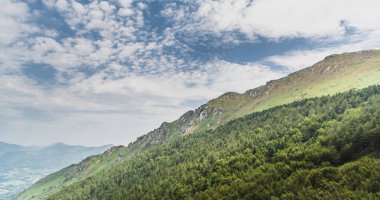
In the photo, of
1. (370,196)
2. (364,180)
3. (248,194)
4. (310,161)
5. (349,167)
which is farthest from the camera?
(310,161)

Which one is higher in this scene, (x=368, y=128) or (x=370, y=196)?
(x=368, y=128)

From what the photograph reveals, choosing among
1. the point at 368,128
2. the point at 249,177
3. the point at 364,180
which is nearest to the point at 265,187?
the point at 249,177

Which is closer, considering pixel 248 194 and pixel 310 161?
pixel 248 194

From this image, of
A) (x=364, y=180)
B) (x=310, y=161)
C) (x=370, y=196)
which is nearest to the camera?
(x=370, y=196)

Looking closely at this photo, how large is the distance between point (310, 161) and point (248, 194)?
1656 inches

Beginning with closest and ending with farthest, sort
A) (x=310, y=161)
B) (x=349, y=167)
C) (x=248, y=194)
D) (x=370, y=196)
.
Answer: (x=370, y=196), (x=349, y=167), (x=248, y=194), (x=310, y=161)

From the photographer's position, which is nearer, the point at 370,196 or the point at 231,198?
the point at 370,196

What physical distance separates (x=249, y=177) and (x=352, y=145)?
57.2m

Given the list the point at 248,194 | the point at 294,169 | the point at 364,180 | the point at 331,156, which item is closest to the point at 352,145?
the point at 331,156

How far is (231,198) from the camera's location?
174 meters

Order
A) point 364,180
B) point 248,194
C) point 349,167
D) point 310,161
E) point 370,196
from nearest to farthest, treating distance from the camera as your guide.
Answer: point 370,196 < point 364,180 < point 349,167 < point 248,194 < point 310,161

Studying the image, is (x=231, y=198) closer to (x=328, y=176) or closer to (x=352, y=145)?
(x=328, y=176)

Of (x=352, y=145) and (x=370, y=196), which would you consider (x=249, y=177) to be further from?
(x=370, y=196)

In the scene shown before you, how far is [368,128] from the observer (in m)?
178
